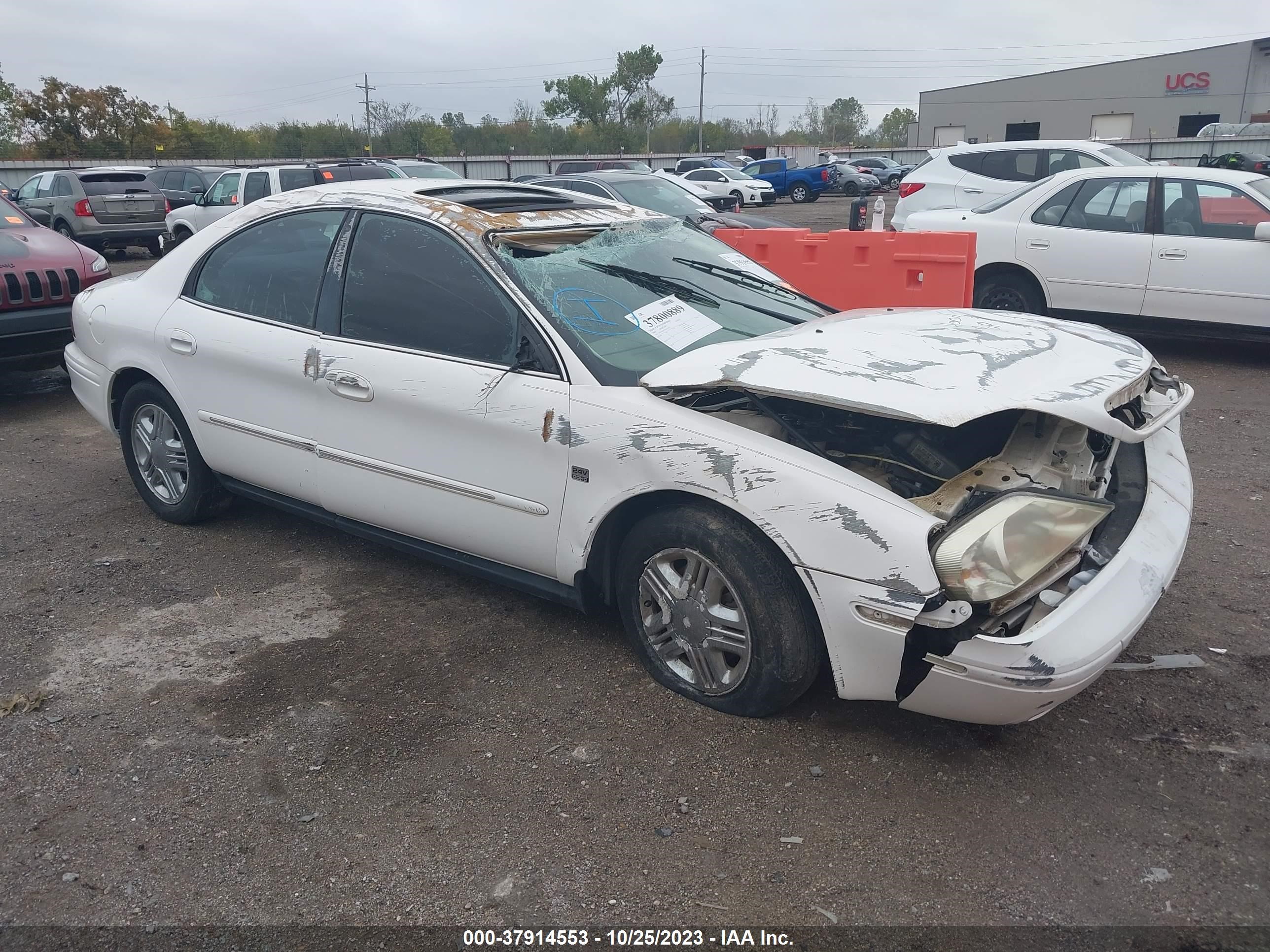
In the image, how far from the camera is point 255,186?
47.8 feet

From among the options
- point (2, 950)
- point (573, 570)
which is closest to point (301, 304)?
point (573, 570)

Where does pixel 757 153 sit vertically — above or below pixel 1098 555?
above

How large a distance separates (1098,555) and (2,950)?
310 centimetres

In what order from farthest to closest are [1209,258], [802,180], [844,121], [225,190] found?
[844,121]
[802,180]
[225,190]
[1209,258]

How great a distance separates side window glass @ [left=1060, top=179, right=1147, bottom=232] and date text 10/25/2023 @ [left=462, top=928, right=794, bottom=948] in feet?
24.8

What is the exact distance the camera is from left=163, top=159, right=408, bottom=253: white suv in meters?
14.3

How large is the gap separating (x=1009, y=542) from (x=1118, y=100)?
56.6 metres

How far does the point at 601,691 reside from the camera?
3350 millimetres

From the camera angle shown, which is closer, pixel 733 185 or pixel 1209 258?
pixel 1209 258

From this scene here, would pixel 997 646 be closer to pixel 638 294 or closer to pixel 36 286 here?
pixel 638 294

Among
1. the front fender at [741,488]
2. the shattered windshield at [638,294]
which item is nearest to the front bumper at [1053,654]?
the front fender at [741,488]

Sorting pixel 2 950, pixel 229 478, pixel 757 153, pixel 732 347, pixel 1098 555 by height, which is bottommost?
pixel 2 950

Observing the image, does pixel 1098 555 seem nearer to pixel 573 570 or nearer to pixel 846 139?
pixel 573 570

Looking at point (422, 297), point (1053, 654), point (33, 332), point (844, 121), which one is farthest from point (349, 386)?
point (844, 121)
